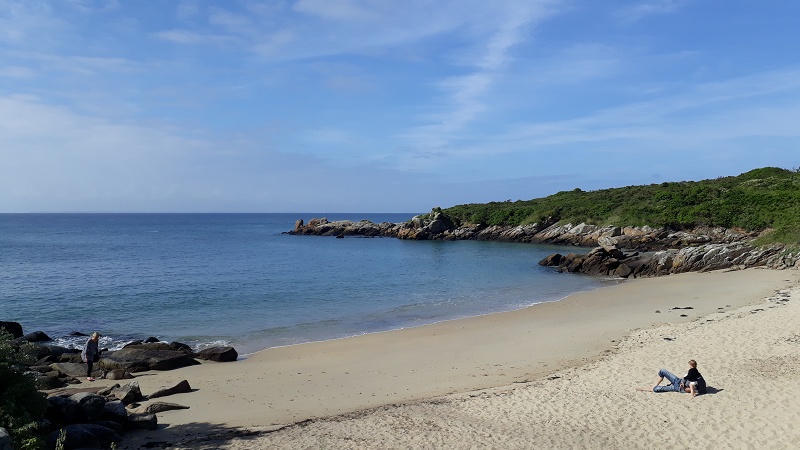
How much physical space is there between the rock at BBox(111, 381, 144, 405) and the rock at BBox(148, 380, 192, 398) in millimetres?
413

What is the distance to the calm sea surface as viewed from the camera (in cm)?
2364

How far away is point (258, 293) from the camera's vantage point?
3259 cm

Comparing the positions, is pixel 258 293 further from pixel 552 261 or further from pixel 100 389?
pixel 552 261

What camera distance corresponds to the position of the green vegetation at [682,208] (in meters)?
52.0

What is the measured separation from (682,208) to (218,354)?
56.7 metres

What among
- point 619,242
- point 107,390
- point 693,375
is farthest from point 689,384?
point 619,242

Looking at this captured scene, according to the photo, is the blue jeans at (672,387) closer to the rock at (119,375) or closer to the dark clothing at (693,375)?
the dark clothing at (693,375)

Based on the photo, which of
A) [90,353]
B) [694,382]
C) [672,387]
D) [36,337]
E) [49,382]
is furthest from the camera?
[36,337]

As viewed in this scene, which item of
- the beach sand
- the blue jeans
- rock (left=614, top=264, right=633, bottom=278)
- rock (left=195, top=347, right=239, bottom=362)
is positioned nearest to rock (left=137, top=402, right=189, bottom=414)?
the beach sand

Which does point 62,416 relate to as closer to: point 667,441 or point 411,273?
point 667,441

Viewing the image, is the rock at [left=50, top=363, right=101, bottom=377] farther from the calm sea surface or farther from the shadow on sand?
the shadow on sand

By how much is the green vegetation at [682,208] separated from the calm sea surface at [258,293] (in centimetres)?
1609

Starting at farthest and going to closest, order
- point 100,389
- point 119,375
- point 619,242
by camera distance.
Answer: point 619,242 → point 119,375 → point 100,389

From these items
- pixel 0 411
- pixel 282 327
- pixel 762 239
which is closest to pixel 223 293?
pixel 282 327
